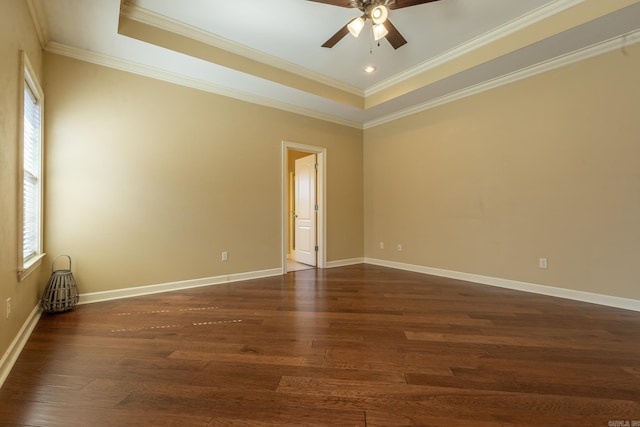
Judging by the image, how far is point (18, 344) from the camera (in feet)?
6.35

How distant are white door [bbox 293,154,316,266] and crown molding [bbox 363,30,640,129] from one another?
192cm

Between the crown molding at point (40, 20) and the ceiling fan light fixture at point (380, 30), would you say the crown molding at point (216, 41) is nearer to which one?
the crown molding at point (40, 20)

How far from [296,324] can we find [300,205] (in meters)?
3.32

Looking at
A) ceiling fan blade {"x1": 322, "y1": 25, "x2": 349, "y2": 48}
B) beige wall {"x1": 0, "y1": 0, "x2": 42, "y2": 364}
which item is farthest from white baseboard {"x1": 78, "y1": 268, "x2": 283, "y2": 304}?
ceiling fan blade {"x1": 322, "y1": 25, "x2": 349, "y2": 48}

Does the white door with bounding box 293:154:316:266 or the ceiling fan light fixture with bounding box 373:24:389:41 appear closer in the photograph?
the ceiling fan light fixture with bounding box 373:24:389:41

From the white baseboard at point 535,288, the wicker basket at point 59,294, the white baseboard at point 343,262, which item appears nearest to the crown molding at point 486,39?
the white baseboard at point 535,288

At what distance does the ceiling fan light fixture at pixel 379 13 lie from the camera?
2.37m

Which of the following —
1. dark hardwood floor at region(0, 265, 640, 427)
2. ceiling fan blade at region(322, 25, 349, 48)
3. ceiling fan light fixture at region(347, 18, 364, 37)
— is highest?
ceiling fan blade at region(322, 25, 349, 48)

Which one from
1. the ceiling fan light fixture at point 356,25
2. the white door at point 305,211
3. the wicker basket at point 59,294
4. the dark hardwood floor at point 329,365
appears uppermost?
the ceiling fan light fixture at point 356,25

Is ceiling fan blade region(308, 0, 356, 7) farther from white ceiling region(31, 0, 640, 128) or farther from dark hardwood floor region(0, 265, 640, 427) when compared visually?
dark hardwood floor region(0, 265, 640, 427)

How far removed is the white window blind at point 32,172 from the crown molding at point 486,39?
418 cm

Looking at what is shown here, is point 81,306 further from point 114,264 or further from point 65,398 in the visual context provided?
point 65,398

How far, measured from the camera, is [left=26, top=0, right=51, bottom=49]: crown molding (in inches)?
89.5

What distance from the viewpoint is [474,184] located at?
3.95m
